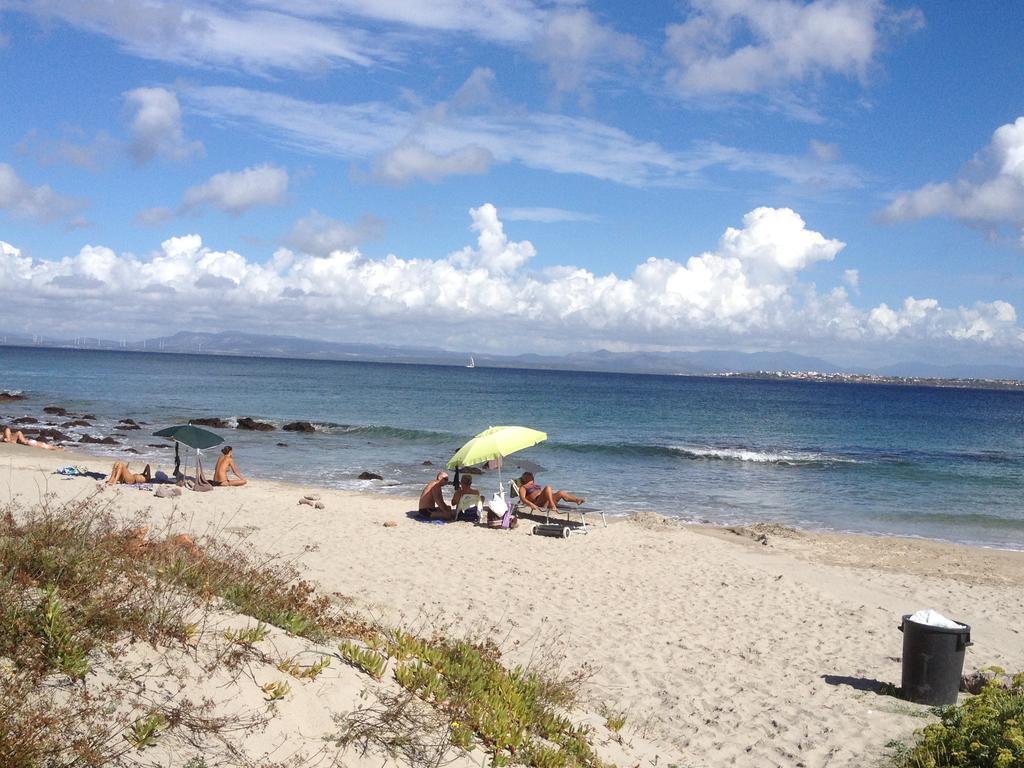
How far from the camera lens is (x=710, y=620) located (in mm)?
10203

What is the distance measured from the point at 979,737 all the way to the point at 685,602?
5.88 m

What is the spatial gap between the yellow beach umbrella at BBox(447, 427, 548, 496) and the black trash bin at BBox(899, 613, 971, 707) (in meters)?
8.74

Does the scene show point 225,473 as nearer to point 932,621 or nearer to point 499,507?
point 499,507

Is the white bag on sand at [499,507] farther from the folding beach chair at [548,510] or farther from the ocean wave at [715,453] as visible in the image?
the ocean wave at [715,453]

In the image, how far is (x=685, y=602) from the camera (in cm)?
1102

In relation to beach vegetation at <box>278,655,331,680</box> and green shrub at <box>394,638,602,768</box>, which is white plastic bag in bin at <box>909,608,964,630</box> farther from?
beach vegetation at <box>278,655,331,680</box>

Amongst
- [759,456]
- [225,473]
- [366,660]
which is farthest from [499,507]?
[759,456]

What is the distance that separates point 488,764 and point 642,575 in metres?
8.25

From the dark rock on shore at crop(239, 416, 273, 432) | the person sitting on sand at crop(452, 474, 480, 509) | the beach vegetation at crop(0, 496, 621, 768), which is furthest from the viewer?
the dark rock on shore at crop(239, 416, 273, 432)

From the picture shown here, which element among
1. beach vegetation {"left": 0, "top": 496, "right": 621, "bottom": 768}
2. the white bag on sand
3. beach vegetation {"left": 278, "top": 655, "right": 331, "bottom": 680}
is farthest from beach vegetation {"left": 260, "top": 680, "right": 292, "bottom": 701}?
the white bag on sand

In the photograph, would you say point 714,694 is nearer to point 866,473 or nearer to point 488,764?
point 488,764

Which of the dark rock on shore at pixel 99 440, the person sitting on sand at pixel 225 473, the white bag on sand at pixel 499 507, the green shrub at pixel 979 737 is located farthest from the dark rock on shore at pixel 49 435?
the green shrub at pixel 979 737

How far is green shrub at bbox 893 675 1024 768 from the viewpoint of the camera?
486 centimetres

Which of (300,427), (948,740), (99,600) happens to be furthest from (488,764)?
(300,427)
